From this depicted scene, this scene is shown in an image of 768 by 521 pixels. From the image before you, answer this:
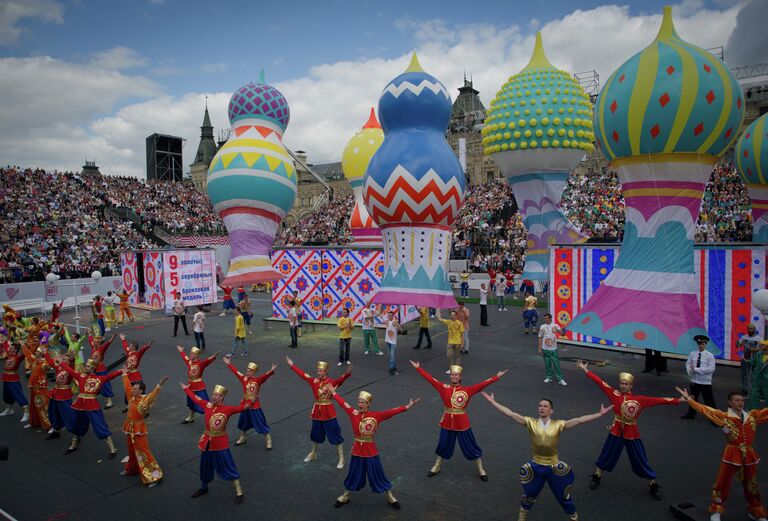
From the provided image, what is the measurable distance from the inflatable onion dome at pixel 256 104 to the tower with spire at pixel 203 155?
53245mm

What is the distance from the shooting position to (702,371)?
26.6 feet

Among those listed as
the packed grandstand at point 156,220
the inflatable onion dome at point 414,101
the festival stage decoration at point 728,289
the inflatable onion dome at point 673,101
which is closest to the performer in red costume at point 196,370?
the inflatable onion dome at point 414,101

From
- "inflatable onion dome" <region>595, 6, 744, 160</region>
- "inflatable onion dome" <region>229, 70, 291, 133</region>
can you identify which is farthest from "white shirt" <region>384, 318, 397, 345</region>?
"inflatable onion dome" <region>229, 70, 291, 133</region>

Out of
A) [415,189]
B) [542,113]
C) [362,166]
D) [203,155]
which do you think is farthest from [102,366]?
[203,155]

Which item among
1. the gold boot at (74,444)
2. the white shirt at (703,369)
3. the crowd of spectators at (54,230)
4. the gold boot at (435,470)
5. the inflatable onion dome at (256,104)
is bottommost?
the gold boot at (74,444)

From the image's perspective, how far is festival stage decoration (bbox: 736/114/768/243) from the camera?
44.2 ft

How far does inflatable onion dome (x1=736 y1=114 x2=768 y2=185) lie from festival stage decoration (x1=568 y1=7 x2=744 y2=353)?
16.2ft

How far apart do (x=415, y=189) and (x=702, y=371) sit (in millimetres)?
6434

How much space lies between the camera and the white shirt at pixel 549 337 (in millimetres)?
10062

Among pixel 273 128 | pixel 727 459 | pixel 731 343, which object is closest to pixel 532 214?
pixel 731 343

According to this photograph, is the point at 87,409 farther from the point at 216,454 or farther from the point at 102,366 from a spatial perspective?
the point at 216,454

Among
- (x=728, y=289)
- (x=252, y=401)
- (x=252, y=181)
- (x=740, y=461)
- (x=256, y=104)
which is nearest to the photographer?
(x=740, y=461)

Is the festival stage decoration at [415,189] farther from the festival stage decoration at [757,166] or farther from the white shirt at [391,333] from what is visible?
the festival stage decoration at [757,166]

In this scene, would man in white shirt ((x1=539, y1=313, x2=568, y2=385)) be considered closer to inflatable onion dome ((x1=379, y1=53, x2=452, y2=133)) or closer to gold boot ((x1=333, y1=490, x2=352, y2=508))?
inflatable onion dome ((x1=379, y1=53, x2=452, y2=133))
